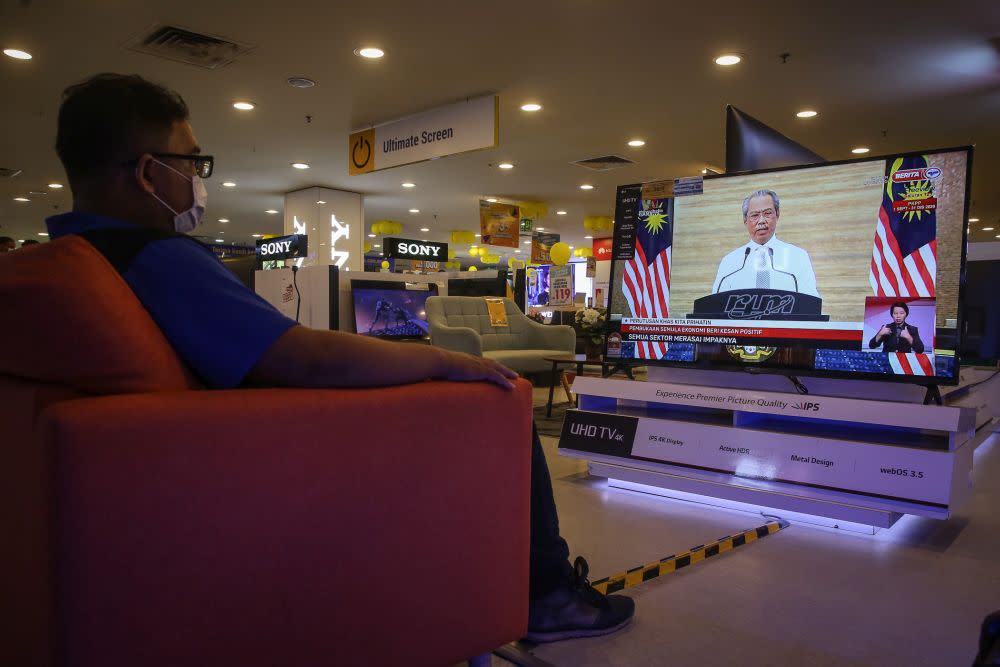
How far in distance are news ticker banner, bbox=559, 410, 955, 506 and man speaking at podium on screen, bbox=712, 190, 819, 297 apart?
0.62 metres

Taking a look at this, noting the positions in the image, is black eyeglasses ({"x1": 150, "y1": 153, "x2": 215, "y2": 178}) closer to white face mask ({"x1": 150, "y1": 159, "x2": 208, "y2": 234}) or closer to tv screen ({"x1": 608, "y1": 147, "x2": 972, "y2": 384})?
white face mask ({"x1": 150, "y1": 159, "x2": 208, "y2": 234})

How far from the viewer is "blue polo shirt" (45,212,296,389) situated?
1.08 m

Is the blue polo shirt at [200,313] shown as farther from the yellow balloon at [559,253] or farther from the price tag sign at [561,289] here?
the yellow balloon at [559,253]

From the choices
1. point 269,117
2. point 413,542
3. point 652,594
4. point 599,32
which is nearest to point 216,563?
point 413,542

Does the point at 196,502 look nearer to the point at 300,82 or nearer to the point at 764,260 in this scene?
the point at 764,260

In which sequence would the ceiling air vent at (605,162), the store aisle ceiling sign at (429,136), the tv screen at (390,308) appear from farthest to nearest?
the ceiling air vent at (605,162) < the store aisle ceiling sign at (429,136) < the tv screen at (390,308)

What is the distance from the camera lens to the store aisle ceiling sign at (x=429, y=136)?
251 inches

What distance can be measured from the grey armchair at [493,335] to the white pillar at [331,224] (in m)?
5.14

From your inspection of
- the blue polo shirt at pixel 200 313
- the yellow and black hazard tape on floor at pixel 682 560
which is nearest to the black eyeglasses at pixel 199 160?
the blue polo shirt at pixel 200 313

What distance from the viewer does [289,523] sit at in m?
1.01

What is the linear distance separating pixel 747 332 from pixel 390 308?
2.80 m

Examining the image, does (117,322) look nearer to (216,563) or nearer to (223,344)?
(223,344)

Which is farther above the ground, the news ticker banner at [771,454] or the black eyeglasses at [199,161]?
the black eyeglasses at [199,161]

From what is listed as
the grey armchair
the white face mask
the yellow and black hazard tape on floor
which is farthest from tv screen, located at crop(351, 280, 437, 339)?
the white face mask
